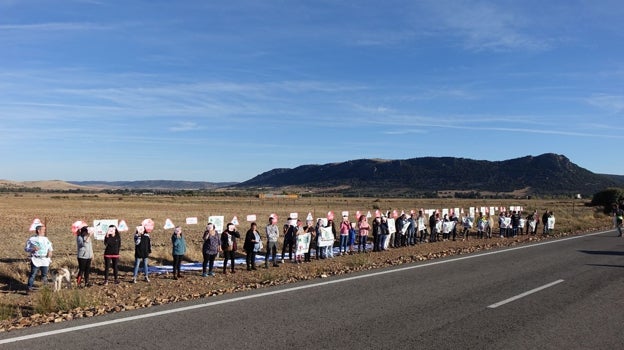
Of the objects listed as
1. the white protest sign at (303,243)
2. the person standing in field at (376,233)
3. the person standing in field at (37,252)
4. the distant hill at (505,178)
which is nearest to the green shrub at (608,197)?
the person standing in field at (376,233)

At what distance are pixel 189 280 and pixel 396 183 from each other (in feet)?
603

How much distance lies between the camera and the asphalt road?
7.05 m

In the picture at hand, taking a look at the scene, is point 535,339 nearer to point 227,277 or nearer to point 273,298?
point 273,298

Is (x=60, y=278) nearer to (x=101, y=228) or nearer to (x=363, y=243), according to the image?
(x=101, y=228)

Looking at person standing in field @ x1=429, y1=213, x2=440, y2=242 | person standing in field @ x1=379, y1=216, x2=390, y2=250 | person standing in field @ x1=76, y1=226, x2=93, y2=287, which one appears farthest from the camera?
person standing in field @ x1=429, y1=213, x2=440, y2=242

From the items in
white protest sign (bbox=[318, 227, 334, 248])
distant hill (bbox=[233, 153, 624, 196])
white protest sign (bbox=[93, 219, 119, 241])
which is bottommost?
white protest sign (bbox=[318, 227, 334, 248])

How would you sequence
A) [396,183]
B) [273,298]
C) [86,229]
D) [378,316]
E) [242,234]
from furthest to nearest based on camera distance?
[396,183], [242,234], [86,229], [273,298], [378,316]

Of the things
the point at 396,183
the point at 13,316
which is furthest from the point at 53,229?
the point at 396,183

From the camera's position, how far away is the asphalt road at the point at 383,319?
705cm

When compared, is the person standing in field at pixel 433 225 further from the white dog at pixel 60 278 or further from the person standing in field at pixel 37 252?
the person standing in field at pixel 37 252

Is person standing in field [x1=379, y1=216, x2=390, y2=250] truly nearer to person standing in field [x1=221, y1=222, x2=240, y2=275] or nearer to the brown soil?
the brown soil

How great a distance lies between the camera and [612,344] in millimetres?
7086

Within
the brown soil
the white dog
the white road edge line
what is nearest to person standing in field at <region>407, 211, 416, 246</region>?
the brown soil

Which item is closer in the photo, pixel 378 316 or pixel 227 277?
pixel 378 316
